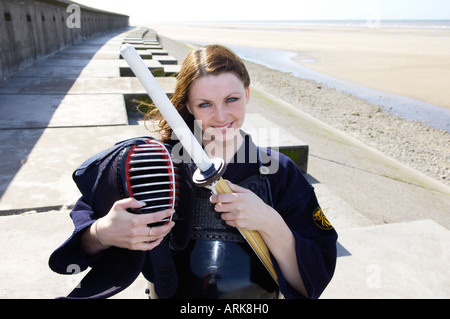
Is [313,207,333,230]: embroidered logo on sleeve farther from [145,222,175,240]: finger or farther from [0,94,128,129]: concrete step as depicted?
[0,94,128,129]: concrete step

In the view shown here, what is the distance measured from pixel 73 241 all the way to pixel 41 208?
5.09 ft

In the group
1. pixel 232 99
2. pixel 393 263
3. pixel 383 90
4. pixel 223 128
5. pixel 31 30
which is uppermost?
pixel 31 30

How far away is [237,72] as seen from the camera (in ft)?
4.50

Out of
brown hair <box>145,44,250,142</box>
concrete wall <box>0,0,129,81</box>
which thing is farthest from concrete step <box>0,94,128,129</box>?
brown hair <box>145,44,250,142</box>

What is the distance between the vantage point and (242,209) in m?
1.05

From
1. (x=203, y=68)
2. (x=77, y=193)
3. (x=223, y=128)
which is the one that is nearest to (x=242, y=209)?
(x=223, y=128)

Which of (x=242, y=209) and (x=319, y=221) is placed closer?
(x=242, y=209)

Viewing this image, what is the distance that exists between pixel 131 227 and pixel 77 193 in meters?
1.93

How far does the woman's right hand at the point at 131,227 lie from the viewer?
3.05 ft

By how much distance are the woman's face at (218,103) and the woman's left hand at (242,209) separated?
13.7 inches

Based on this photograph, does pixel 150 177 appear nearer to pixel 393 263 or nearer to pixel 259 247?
pixel 259 247

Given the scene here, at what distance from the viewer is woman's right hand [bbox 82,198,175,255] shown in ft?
3.05

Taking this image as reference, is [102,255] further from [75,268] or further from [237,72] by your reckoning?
[237,72]

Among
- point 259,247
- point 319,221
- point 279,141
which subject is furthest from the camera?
point 279,141
